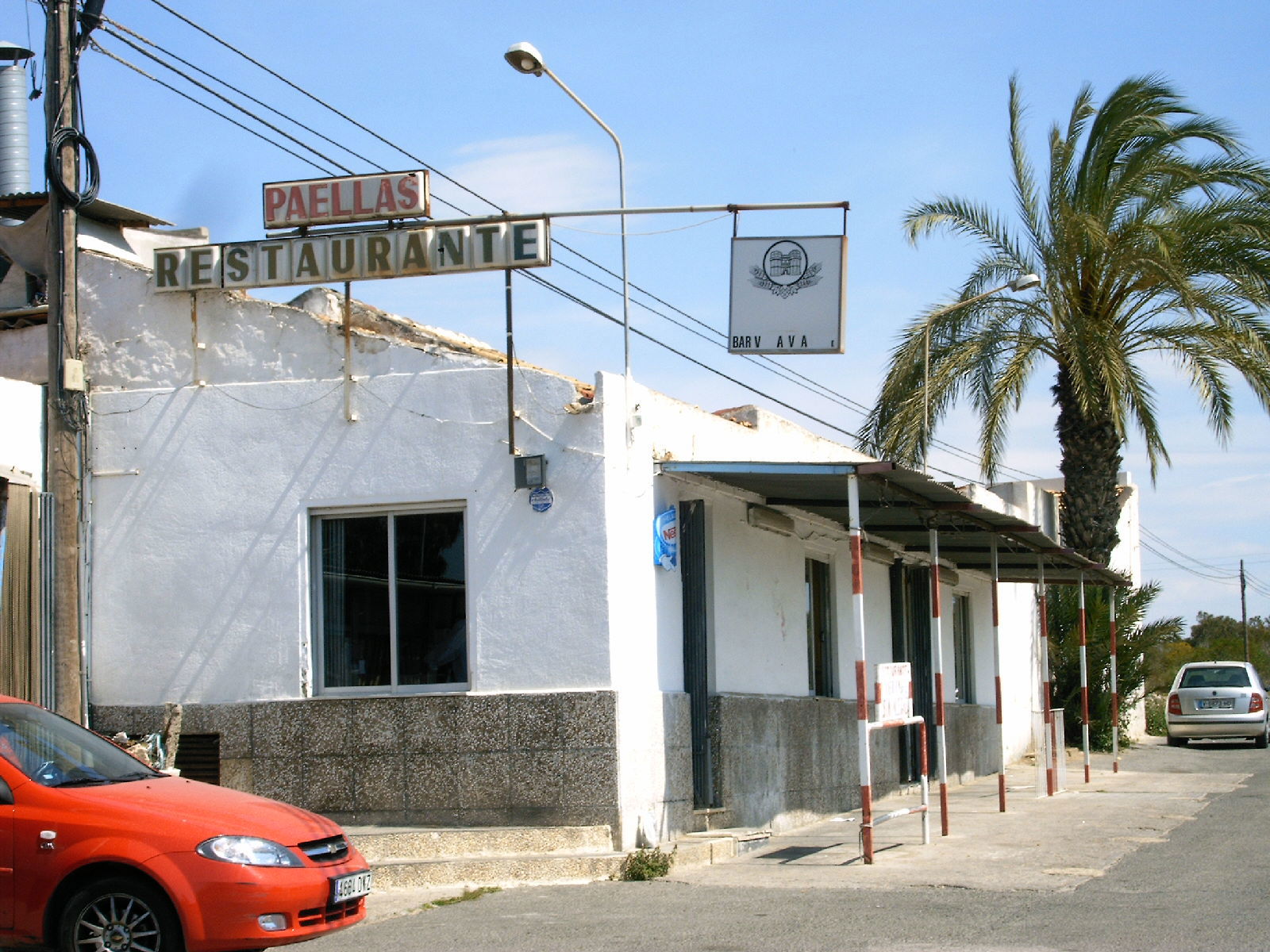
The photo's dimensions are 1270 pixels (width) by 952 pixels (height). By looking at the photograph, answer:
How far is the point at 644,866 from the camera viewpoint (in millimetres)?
10680

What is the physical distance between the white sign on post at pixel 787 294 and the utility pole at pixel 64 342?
5.08 m

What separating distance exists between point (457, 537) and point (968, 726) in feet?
37.8

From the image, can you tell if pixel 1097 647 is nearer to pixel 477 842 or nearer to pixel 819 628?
pixel 819 628

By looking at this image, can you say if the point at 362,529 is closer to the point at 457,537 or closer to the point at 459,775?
the point at 457,537

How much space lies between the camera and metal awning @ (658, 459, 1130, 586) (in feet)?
37.1

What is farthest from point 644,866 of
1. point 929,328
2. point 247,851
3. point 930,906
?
point 929,328

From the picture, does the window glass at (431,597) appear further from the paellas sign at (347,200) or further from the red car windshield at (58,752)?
the red car windshield at (58,752)

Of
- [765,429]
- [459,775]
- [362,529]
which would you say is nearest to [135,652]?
[362,529]

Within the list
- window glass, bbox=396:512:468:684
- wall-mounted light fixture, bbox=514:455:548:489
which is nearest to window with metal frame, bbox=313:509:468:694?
window glass, bbox=396:512:468:684

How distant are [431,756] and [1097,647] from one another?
1531 centimetres

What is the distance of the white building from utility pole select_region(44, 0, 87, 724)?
38.5 inches

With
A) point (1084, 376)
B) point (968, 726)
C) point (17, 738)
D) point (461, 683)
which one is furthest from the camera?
point (968, 726)

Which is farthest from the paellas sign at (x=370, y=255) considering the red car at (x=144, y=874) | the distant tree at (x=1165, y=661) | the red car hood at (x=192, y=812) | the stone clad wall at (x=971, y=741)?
the distant tree at (x=1165, y=661)

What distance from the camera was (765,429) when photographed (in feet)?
52.3
